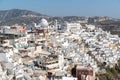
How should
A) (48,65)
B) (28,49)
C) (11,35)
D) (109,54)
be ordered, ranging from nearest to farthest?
(48,65), (28,49), (11,35), (109,54)

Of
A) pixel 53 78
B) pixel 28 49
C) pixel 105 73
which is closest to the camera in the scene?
pixel 53 78

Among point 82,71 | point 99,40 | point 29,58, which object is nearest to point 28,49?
point 29,58

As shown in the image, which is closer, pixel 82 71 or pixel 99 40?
pixel 82 71

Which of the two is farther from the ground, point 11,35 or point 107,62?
point 11,35

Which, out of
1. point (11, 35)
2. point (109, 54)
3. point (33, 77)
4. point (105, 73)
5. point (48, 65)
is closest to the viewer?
point (33, 77)

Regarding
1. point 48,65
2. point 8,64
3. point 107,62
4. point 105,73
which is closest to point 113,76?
point 105,73

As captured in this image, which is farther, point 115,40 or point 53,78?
point 115,40

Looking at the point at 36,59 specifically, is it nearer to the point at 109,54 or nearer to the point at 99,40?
the point at 109,54

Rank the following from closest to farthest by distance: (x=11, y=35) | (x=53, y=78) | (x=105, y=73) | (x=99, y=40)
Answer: (x=53, y=78) → (x=105, y=73) → (x=11, y=35) → (x=99, y=40)

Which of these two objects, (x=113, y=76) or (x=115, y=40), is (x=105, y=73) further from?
(x=115, y=40)
